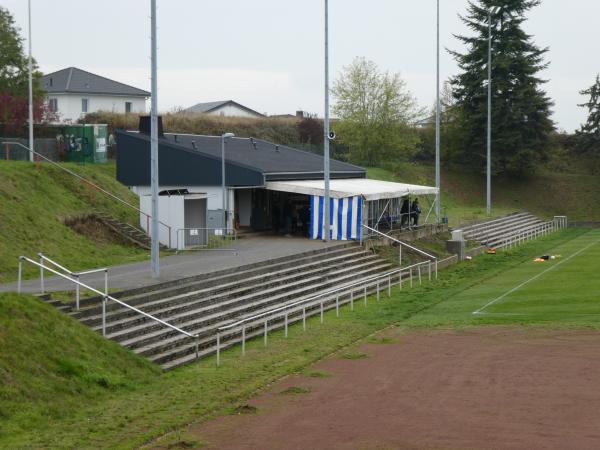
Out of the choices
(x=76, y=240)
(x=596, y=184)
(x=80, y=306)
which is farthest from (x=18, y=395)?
(x=596, y=184)

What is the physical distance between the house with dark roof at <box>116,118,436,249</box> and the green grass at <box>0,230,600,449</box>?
12603 millimetres

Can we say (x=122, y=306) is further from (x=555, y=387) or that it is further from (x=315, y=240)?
(x=315, y=240)

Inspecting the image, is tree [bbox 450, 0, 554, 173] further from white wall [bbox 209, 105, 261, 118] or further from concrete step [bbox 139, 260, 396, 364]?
concrete step [bbox 139, 260, 396, 364]

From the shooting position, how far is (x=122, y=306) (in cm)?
2155

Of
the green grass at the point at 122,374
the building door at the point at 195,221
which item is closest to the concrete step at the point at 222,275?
the green grass at the point at 122,374

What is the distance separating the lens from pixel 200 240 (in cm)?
3578

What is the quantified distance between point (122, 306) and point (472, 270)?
2203 cm

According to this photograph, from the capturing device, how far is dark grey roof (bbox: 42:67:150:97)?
7106cm

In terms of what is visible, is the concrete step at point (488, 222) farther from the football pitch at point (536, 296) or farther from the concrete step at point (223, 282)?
the concrete step at point (223, 282)

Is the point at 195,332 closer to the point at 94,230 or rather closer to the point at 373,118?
the point at 94,230

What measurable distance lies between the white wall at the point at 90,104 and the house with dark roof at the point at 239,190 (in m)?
27.2

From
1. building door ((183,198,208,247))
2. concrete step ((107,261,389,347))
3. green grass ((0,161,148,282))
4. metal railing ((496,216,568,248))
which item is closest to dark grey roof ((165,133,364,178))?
building door ((183,198,208,247))

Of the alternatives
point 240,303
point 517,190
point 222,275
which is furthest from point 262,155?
point 517,190

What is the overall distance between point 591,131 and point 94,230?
57209 mm
